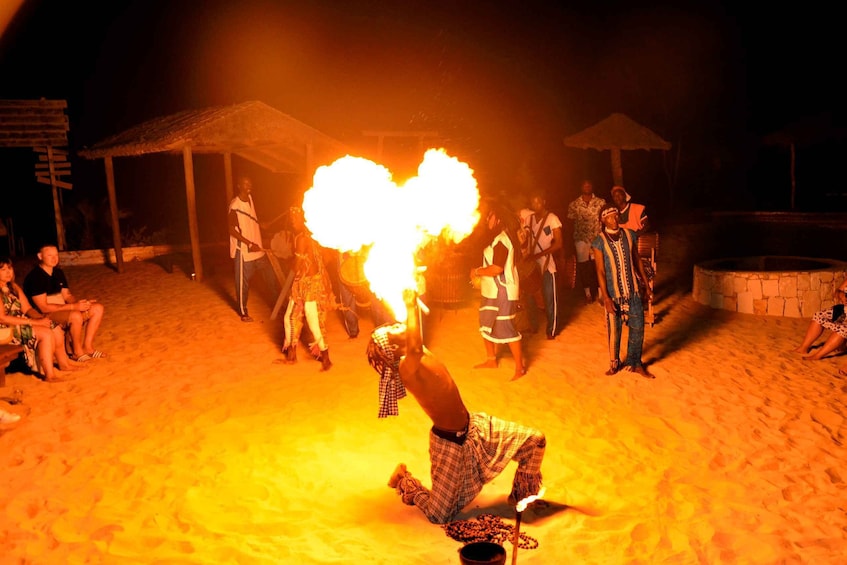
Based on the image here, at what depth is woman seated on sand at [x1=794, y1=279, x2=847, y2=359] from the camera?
320 inches

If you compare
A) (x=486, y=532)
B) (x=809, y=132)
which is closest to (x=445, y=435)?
(x=486, y=532)

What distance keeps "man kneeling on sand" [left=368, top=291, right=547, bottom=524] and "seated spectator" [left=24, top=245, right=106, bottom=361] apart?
516 cm

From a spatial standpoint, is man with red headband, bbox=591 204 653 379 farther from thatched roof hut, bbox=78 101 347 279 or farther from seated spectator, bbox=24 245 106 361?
thatched roof hut, bbox=78 101 347 279

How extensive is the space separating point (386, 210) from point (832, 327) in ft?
20.4

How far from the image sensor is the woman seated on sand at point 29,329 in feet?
24.1

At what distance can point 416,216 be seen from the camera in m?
5.20

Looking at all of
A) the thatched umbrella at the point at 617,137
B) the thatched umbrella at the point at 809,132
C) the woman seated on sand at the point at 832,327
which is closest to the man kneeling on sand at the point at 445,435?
the woman seated on sand at the point at 832,327

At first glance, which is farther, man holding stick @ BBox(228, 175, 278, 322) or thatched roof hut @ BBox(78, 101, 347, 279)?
thatched roof hut @ BBox(78, 101, 347, 279)

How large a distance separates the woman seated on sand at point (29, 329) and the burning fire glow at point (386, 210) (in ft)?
13.2

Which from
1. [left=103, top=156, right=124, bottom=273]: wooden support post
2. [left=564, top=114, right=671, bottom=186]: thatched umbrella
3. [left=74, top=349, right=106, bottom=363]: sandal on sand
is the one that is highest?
[left=564, top=114, right=671, bottom=186]: thatched umbrella

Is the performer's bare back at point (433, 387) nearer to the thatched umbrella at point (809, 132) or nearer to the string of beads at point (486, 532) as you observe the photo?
the string of beads at point (486, 532)

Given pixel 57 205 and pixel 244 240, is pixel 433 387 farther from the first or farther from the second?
pixel 57 205

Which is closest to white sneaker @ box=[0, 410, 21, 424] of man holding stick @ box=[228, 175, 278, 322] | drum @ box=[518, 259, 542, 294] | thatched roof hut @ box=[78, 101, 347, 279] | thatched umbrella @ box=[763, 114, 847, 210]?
man holding stick @ box=[228, 175, 278, 322]

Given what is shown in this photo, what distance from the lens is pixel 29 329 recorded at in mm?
7543
